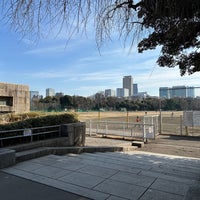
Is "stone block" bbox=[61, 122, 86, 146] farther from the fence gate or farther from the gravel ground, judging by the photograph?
the fence gate

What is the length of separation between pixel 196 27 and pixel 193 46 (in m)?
1.47

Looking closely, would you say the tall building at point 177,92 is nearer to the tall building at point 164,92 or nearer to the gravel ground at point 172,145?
the tall building at point 164,92

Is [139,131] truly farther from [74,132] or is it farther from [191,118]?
[74,132]

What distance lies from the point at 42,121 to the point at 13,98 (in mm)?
22041

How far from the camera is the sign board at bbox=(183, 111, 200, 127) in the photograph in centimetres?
1588

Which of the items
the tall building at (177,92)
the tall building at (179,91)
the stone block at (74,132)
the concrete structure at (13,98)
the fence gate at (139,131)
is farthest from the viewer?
the concrete structure at (13,98)

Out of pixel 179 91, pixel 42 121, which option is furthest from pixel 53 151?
pixel 179 91

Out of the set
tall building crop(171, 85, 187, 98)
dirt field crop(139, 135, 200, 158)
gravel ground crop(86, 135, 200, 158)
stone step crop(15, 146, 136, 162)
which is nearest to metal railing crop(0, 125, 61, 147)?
stone step crop(15, 146, 136, 162)

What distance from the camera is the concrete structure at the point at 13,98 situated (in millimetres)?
28105

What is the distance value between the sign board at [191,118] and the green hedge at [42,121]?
29.5 ft

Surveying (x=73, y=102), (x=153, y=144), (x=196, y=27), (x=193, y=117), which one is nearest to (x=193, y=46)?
(x=196, y=27)

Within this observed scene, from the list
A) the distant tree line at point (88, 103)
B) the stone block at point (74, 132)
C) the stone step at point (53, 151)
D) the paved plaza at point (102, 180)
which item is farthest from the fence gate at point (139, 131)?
the distant tree line at point (88, 103)

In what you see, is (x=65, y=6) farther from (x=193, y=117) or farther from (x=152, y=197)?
(x=193, y=117)

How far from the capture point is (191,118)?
630 inches
